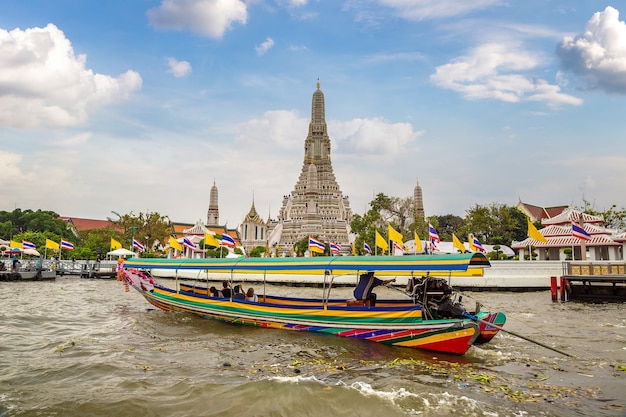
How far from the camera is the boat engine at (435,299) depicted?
37.5 feet

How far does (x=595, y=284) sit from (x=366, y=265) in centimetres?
1865

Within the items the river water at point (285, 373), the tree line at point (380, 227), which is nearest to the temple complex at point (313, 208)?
the tree line at point (380, 227)

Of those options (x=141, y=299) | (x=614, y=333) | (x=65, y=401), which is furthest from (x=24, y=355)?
(x=614, y=333)

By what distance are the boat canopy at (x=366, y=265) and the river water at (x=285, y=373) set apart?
183cm

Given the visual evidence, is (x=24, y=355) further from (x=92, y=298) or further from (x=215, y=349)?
(x=92, y=298)

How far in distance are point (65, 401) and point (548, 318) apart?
15.7 m

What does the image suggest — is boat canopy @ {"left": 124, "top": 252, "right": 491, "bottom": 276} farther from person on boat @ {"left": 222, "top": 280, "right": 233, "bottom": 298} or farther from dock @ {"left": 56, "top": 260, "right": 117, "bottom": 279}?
dock @ {"left": 56, "top": 260, "right": 117, "bottom": 279}

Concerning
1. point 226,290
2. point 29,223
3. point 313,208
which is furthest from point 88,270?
point 313,208

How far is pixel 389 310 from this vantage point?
1156cm

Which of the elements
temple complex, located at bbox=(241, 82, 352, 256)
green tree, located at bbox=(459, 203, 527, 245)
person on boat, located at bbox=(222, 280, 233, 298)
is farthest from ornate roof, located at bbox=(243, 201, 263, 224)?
person on boat, located at bbox=(222, 280, 233, 298)

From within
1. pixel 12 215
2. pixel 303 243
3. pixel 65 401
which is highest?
pixel 12 215

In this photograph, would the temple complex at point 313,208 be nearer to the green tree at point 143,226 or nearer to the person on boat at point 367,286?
the green tree at point 143,226

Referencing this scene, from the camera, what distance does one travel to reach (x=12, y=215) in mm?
75062

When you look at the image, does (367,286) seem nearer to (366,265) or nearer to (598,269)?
(366,265)
